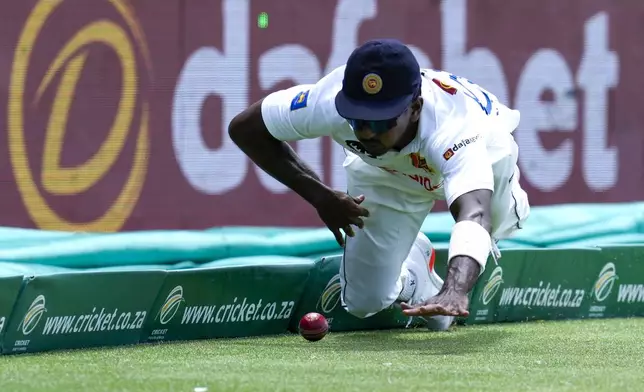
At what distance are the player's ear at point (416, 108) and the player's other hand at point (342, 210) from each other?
0.72 metres

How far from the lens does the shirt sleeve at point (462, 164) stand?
5172mm

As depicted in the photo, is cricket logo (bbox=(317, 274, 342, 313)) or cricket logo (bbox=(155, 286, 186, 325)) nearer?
cricket logo (bbox=(155, 286, 186, 325))

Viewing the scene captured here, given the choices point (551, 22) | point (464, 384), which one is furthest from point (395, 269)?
point (551, 22)

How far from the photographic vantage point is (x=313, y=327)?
6.16m

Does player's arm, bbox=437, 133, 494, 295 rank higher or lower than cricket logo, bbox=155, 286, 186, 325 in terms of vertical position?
higher

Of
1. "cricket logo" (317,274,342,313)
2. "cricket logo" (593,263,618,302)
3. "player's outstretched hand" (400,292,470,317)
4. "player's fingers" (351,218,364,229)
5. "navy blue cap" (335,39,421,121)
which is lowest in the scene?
"cricket logo" (593,263,618,302)

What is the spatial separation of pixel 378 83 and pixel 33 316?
1.89 m

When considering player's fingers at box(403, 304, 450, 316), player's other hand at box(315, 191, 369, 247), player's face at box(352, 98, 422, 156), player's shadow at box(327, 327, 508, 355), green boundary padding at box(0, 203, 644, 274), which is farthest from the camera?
green boundary padding at box(0, 203, 644, 274)

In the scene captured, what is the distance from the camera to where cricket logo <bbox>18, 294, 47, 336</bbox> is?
220 inches

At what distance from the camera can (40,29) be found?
755cm

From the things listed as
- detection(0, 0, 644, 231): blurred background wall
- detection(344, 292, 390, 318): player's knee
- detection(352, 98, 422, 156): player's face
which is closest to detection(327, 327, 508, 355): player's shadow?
detection(344, 292, 390, 318): player's knee

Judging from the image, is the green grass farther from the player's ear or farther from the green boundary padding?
the player's ear

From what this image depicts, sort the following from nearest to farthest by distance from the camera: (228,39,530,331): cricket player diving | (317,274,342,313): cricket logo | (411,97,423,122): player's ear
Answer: (228,39,530,331): cricket player diving < (411,97,423,122): player's ear < (317,274,342,313): cricket logo

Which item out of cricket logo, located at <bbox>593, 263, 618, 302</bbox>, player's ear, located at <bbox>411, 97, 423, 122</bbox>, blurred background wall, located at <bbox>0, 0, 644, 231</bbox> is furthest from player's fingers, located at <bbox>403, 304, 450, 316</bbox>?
blurred background wall, located at <bbox>0, 0, 644, 231</bbox>
